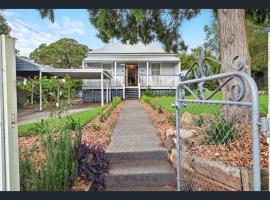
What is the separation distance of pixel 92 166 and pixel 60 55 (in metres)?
49.5

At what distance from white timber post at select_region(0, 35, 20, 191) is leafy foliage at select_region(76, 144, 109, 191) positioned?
207 centimetres

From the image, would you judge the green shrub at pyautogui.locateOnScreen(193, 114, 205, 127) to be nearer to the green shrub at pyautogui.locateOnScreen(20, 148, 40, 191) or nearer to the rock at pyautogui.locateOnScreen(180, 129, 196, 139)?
the rock at pyautogui.locateOnScreen(180, 129, 196, 139)

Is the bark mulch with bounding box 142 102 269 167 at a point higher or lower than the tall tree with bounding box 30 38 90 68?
lower

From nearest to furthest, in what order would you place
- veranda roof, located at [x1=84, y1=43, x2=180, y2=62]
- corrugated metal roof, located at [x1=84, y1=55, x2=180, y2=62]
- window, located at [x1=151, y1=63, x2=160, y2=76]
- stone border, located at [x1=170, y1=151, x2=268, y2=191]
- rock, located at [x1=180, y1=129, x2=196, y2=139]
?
stone border, located at [x1=170, y1=151, x2=268, y2=191]
rock, located at [x1=180, y1=129, x2=196, y2=139]
corrugated metal roof, located at [x1=84, y1=55, x2=180, y2=62]
veranda roof, located at [x1=84, y1=43, x2=180, y2=62]
window, located at [x1=151, y1=63, x2=160, y2=76]

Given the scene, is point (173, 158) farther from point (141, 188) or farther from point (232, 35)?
point (232, 35)

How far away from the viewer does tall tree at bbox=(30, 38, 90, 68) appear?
5191cm

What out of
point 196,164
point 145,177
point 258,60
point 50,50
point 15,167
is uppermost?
point 50,50

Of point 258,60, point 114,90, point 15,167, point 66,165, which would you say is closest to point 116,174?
point 66,165

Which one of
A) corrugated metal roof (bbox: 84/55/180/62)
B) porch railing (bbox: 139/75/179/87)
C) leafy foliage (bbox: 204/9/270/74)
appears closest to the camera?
leafy foliage (bbox: 204/9/270/74)

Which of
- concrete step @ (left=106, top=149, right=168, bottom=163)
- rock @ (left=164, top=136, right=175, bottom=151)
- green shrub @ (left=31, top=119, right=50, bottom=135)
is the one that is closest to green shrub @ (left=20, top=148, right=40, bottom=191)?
green shrub @ (left=31, top=119, right=50, bottom=135)

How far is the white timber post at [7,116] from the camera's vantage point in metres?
2.49

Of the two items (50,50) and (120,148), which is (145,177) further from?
(50,50)

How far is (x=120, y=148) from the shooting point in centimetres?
617

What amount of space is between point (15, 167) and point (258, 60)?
32.0m
